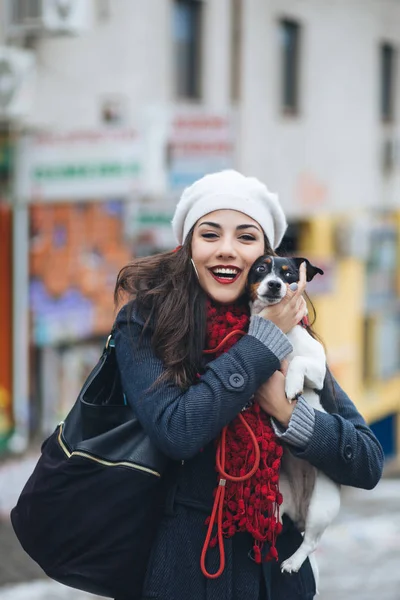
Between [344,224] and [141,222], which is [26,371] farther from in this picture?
[344,224]

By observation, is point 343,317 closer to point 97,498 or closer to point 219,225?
point 219,225

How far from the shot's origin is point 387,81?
600 inches

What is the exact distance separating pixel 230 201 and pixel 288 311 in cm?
34

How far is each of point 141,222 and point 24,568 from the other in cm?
363

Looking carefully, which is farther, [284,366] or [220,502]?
[284,366]

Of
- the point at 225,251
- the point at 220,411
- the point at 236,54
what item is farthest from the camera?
the point at 236,54

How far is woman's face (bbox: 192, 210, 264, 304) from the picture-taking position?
2.60m

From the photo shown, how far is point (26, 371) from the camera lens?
9.05 m

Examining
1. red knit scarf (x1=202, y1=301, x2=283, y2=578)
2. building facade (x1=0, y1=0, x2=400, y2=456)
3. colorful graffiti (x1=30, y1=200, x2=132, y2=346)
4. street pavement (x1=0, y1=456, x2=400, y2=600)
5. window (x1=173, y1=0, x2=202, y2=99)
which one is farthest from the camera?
window (x1=173, y1=0, x2=202, y2=99)

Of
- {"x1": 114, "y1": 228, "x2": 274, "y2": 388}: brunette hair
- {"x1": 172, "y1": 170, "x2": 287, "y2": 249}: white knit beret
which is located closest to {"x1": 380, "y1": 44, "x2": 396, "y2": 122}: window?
{"x1": 172, "y1": 170, "x2": 287, "y2": 249}: white knit beret

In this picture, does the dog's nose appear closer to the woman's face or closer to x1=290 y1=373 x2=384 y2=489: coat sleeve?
the woman's face

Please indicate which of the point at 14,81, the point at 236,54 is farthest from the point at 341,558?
the point at 236,54

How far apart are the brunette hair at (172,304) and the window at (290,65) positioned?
33.8ft

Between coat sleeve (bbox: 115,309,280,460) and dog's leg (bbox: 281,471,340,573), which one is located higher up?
coat sleeve (bbox: 115,309,280,460)
